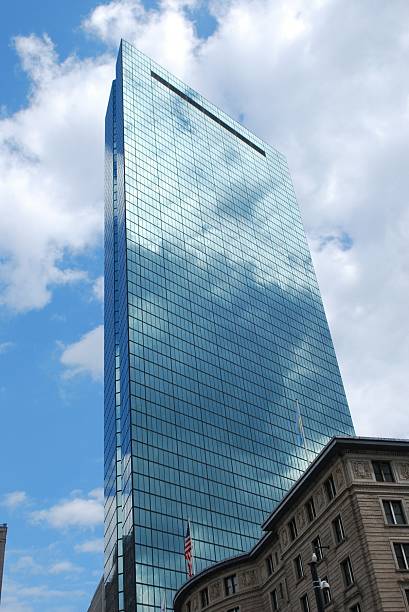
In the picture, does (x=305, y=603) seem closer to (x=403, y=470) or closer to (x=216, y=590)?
(x=403, y=470)

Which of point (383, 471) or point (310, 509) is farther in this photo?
point (310, 509)

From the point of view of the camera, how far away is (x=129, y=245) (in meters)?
126

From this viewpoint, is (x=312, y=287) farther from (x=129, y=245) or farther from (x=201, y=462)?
(x=201, y=462)

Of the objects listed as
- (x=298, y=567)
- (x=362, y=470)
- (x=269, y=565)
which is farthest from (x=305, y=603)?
(x=362, y=470)

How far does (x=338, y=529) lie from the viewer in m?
54.2

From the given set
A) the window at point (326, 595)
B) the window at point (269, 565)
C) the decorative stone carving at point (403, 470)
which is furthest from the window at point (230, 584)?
the decorative stone carving at point (403, 470)

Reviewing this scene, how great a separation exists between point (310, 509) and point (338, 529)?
540 centimetres

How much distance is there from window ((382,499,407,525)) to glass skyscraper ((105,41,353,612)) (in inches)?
1927

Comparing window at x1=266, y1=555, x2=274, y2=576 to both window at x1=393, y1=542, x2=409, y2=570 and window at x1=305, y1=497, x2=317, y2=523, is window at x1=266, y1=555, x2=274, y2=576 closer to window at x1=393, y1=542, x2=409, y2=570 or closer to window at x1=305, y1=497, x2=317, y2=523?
window at x1=305, y1=497, x2=317, y2=523

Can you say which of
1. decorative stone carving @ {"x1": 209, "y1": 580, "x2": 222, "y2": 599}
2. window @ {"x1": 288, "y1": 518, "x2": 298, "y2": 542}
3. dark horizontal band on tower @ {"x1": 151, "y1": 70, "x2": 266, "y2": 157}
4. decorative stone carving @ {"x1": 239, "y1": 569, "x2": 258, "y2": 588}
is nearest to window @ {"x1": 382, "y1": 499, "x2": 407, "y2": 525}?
window @ {"x1": 288, "y1": 518, "x2": 298, "y2": 542}

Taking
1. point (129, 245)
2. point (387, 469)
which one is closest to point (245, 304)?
point (129, 245)

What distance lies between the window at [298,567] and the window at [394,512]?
37.7 ft

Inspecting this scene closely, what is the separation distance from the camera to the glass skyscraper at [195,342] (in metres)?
103

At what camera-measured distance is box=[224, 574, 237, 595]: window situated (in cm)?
7281
